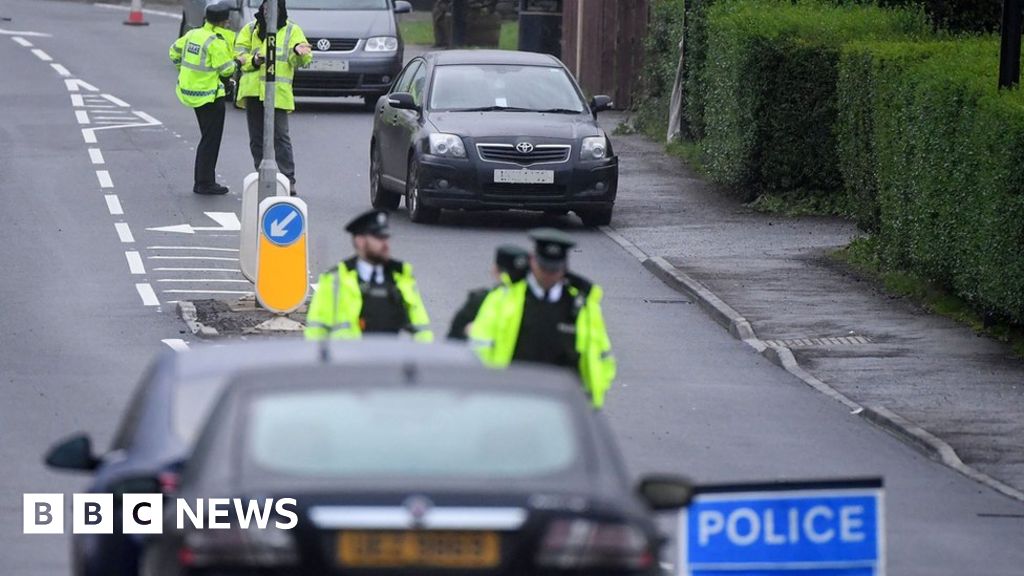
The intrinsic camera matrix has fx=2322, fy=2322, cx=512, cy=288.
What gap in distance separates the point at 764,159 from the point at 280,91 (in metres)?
5.37

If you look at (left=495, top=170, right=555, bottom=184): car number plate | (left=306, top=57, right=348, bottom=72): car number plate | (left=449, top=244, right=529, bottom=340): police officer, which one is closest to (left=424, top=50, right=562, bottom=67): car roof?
(left=495, top=170, right=555, bottom=184): car number plate

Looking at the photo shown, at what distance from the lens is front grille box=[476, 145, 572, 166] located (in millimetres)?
23406

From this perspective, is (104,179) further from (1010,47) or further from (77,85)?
(1010,47)

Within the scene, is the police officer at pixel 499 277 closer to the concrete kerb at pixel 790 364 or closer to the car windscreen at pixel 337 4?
the concrete kerb at pixel 790 364

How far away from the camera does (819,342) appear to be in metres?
18.1

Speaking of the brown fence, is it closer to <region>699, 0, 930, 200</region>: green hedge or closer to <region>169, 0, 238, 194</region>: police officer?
<region>699, 0, 930, 200</region>: green hedge

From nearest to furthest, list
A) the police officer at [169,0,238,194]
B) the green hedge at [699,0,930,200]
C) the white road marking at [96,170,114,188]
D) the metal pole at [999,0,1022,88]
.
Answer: the metal pole at [999,0,1022,88] < the police officer at [169,0,238,194] < the green hedge at [699,0,930,200] < the white road marking at [96,170,114,188]

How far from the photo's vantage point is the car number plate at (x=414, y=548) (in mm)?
6523

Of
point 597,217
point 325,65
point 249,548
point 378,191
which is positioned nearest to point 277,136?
point 378,191

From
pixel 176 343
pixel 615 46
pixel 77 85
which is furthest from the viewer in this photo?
pixel 77 85

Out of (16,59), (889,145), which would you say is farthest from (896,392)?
(16,59)

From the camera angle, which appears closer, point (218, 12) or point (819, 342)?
point (819, 342)

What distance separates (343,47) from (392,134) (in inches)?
362

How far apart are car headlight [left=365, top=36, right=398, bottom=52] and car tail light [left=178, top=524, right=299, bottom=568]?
90.6 ft
